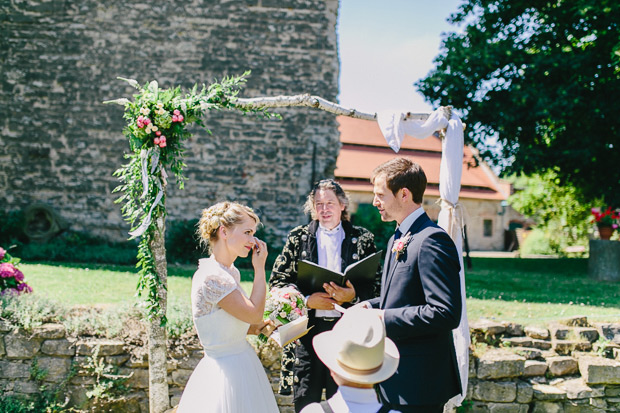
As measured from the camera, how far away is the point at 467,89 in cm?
1274

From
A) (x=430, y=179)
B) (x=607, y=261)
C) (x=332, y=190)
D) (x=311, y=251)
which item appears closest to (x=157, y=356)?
(x=311, y=251)

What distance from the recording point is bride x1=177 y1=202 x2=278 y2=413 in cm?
305

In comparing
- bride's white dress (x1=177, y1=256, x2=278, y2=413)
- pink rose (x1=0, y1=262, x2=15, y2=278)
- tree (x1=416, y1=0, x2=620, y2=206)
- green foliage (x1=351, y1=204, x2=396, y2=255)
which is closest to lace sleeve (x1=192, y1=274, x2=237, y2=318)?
bride's white dress (x1=177, y1=256, x2=278, y2=413)

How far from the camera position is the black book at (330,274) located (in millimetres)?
3713

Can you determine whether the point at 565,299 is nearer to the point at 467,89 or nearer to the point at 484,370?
the point at 484,370

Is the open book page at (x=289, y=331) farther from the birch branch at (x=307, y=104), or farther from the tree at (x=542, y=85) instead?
the tree at (x=542, y=85)

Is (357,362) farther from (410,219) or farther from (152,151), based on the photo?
(152,151)

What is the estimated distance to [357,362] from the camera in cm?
194

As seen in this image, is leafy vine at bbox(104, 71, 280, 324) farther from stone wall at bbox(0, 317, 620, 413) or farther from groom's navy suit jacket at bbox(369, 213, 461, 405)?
groom's navy suit jacket at bbox(369, 213, 461, 405)

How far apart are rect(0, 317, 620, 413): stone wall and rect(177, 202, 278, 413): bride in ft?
6.78

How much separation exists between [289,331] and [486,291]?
6.49 meters

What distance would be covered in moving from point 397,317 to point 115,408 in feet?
12.1

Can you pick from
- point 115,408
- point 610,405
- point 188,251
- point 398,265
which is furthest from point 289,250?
point 188,251

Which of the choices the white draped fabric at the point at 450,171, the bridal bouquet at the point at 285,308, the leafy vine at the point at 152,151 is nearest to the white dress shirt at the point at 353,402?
the bridal bouquet at the point at 285,308
